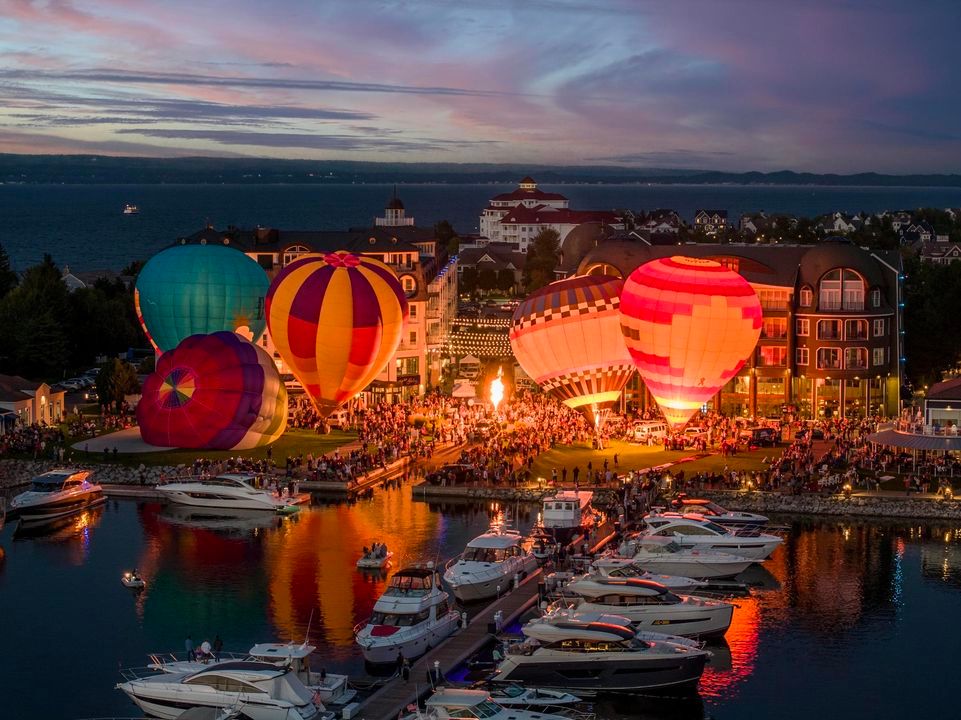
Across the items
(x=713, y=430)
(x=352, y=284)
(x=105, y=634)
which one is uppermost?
(x=352, y=284)

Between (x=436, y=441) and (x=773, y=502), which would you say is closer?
(x=773, y=502)

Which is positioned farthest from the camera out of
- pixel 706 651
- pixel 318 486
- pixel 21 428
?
pixel 21 428

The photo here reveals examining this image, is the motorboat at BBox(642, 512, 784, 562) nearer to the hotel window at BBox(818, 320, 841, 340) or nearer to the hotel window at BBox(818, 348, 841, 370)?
the hotel window at BBox(818, 348, 841, 370)

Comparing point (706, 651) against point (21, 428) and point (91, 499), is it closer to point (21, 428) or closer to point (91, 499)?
point (91, 499)

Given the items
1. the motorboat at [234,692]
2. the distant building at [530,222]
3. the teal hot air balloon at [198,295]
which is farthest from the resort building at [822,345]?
the distant building at [530,222]

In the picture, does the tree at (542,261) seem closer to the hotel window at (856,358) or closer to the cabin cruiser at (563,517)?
the hotel window at (856,358)

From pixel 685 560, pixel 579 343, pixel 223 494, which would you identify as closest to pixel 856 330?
pixel 579 343

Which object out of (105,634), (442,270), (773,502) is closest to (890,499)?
(773,502)

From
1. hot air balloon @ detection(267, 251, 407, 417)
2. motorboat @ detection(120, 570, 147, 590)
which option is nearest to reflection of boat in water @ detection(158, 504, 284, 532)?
motorboat @ detection(120, 570, 147, 590)
